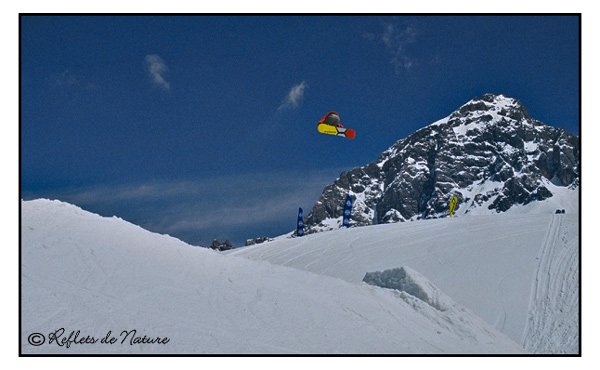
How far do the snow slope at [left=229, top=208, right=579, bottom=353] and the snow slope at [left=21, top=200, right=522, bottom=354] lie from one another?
108 inches

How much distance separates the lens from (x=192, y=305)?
54.2 ft

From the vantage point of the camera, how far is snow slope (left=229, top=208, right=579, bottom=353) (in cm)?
2134

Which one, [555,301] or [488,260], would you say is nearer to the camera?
[555,301]

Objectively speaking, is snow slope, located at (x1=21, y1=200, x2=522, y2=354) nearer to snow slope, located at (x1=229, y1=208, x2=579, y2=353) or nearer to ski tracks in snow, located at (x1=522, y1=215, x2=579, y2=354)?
ski tracks in snow, located at (x1=522, y1=215, x2=579, y2=354)

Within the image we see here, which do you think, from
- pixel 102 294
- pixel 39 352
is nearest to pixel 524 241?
pixel 102 294

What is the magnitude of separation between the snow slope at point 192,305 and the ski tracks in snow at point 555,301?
1731mm

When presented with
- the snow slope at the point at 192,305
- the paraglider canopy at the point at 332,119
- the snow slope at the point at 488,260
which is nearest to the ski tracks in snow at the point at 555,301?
the snow slope at the point at 488,260

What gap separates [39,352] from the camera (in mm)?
13750

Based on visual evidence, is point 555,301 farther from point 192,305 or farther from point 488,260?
point 192,305

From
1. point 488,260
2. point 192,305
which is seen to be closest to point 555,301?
point 488,260

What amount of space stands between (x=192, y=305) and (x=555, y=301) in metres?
14.0

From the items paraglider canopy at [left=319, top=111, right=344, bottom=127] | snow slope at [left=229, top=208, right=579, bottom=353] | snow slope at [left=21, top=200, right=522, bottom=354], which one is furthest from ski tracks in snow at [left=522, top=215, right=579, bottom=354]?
paraglider canopy at [left=319, top=111, right=344, bottom=127]

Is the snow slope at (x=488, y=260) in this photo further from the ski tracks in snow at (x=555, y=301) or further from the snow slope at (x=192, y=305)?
the snow slope at (x=192, y=305)
